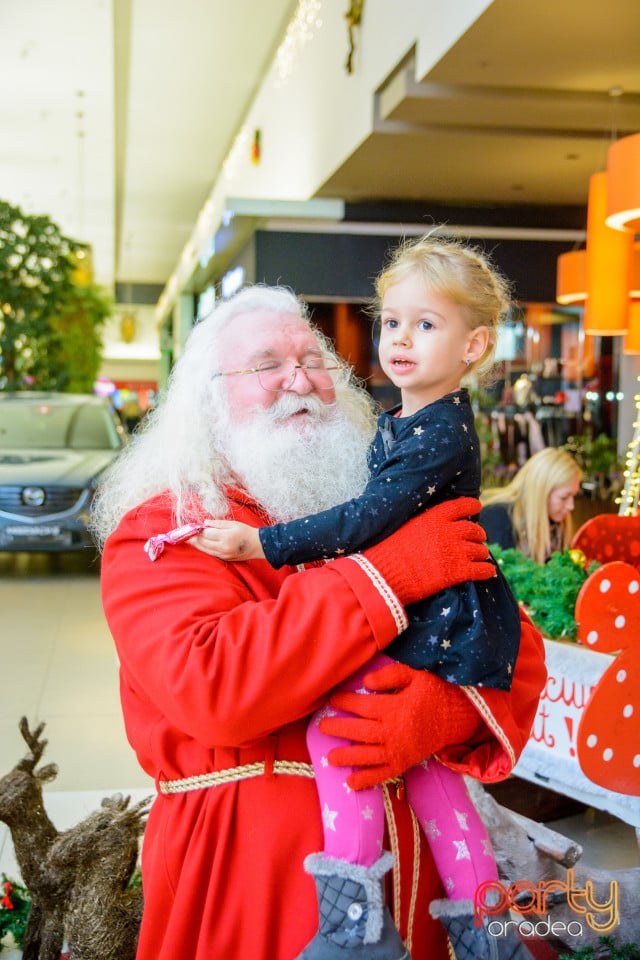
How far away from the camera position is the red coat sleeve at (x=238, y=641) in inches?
57.9

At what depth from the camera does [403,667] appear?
159cm

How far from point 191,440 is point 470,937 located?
1027mm

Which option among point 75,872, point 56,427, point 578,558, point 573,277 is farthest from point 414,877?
point 56,427

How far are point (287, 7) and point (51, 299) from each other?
5067mm

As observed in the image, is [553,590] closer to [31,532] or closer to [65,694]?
[65,694]

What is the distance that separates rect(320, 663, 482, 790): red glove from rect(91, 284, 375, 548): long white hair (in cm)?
45

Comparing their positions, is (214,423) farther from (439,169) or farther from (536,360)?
(536,360)

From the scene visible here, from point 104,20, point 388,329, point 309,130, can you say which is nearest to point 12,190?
point 104,20

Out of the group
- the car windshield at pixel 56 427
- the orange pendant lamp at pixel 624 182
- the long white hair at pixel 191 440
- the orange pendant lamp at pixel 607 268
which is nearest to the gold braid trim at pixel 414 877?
the long white hair at pixel 191 440

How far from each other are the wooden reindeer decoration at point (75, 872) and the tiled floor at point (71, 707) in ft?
3.44

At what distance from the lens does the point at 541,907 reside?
6.77 ft

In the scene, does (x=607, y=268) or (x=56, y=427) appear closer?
(x=607, y=268)

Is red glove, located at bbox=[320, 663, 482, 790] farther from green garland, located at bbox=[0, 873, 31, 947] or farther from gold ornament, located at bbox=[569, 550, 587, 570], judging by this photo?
gold ornament, located at bbox=[569, 550, 587, 570]

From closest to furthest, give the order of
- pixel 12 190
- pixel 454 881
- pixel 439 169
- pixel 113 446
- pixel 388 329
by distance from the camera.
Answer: pixel 454 881, pixel 388 329, pixel 439 169, pixel 113 446, pixel 12 190
